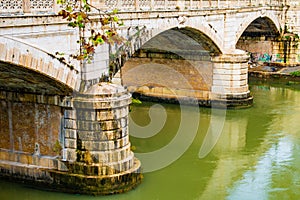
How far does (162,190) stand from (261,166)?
2886 mm

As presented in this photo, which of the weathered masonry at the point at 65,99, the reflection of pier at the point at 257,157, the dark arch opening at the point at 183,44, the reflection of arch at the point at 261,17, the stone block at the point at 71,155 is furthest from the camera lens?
the reflection of arch at the point at 261,17

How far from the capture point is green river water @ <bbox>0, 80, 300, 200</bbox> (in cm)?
1039

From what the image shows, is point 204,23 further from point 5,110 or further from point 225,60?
point 5,110

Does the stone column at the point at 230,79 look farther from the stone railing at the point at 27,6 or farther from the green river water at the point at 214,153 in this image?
the stone railing at the point at 27,6

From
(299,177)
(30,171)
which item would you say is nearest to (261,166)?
(299,177)

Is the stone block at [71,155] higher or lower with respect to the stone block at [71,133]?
lower

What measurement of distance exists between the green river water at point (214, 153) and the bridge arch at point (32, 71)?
2.03 metres

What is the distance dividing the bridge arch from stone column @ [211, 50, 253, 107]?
8.78 meters

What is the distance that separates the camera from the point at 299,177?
11.3 m

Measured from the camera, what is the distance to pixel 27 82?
971 cm

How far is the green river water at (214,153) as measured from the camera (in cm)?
1039

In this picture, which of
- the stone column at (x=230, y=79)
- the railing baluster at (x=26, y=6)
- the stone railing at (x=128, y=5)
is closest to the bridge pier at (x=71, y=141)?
the stone railing at (x=128, y=5)

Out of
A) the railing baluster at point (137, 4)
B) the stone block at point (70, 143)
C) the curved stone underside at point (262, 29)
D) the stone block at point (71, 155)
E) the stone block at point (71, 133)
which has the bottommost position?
the stone block at point (71, 155)

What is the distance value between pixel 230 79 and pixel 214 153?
489 cm
